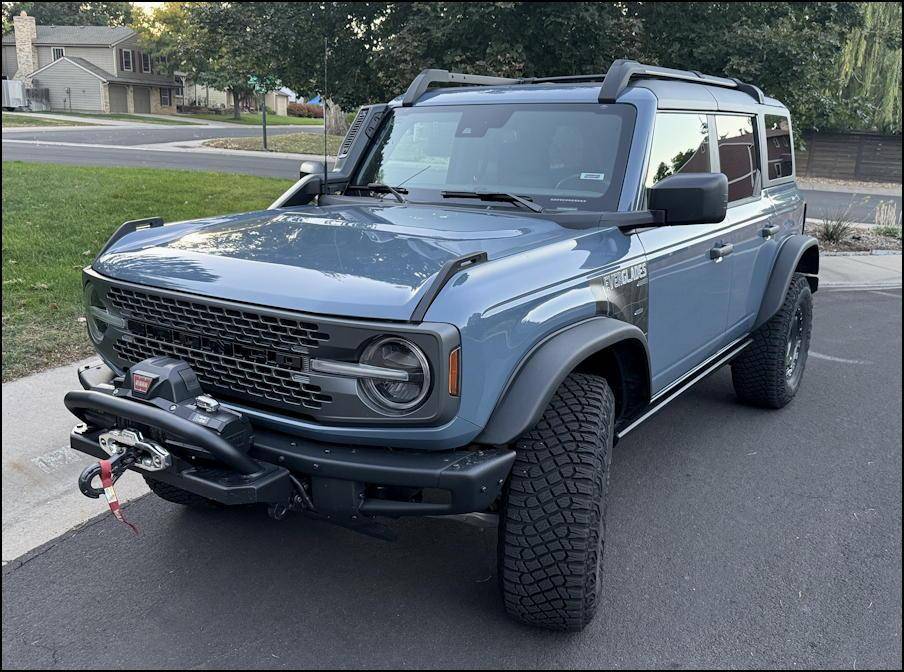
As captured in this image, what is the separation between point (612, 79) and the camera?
3.90 m

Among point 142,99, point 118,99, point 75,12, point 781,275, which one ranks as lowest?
point 781,275

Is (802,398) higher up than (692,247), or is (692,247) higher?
(692,247)

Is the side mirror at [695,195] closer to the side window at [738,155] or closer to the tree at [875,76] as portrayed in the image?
the side window at [738,155]

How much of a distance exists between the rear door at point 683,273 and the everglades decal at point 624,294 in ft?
0.30

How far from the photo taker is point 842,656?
293 cm

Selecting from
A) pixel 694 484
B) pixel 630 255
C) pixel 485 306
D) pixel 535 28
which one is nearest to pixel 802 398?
pixel 694 484

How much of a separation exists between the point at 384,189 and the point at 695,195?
5.23ft

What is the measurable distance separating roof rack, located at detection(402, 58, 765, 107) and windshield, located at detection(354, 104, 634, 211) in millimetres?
108

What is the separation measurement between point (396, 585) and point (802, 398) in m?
3.66

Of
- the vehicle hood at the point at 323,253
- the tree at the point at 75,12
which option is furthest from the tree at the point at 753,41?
the tree at the point at 75,12

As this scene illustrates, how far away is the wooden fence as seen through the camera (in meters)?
31.5

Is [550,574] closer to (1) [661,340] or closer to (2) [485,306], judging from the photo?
(2) [485,306]

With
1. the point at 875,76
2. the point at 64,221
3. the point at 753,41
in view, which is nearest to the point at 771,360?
the point at 753,41

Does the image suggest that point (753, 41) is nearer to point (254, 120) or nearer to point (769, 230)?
point (769, 230)
